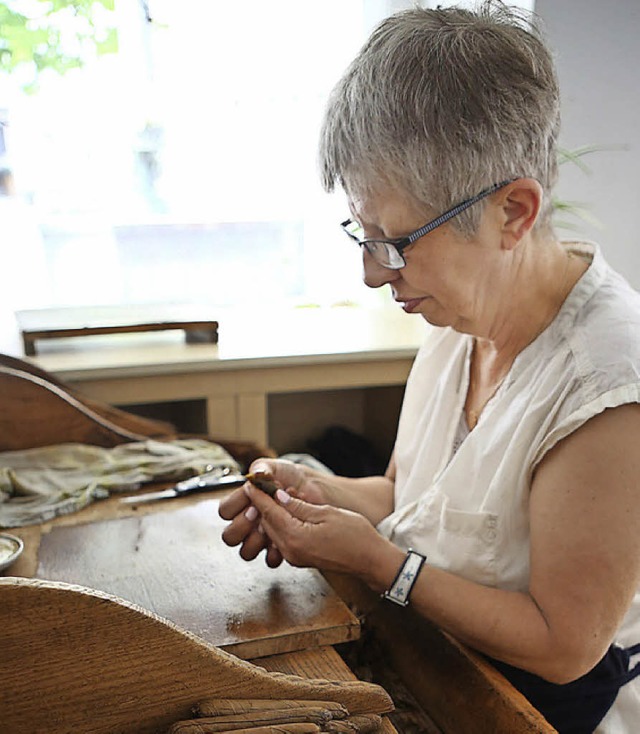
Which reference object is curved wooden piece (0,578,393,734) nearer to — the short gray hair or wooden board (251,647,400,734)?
wooden board (251,647,400,734)

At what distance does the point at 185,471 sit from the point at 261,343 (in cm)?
62

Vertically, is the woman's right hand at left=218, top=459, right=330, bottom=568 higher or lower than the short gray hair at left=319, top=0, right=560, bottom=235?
lower

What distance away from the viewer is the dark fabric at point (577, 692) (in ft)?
3.38

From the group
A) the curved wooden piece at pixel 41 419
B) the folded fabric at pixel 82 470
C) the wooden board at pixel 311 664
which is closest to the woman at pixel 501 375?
the wooden board at pixel 311 664

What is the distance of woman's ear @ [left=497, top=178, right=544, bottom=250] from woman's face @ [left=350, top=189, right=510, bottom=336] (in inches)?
0.5

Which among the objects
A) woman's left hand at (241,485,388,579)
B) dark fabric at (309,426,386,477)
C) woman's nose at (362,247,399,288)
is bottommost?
dark fabric at (309,426,386,477)

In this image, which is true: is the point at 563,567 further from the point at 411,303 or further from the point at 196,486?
the point at 196,486

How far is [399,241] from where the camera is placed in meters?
1.03

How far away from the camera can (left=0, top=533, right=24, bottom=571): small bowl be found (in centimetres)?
103

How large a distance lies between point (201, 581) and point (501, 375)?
0.50 metres

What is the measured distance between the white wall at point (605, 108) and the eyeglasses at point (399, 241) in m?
1.22

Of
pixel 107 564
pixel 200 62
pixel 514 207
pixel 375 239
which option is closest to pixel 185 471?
pixel 107 564

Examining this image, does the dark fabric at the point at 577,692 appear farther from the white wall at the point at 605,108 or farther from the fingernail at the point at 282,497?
the white wall at the point at 605,108

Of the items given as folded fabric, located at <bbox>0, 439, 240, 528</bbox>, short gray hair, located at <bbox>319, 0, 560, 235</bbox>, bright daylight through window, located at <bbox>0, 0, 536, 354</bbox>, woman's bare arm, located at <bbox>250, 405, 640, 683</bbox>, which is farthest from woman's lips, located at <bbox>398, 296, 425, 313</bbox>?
bright daylight through window, located at <bbox>0, 0, 536, 354</bbox>
